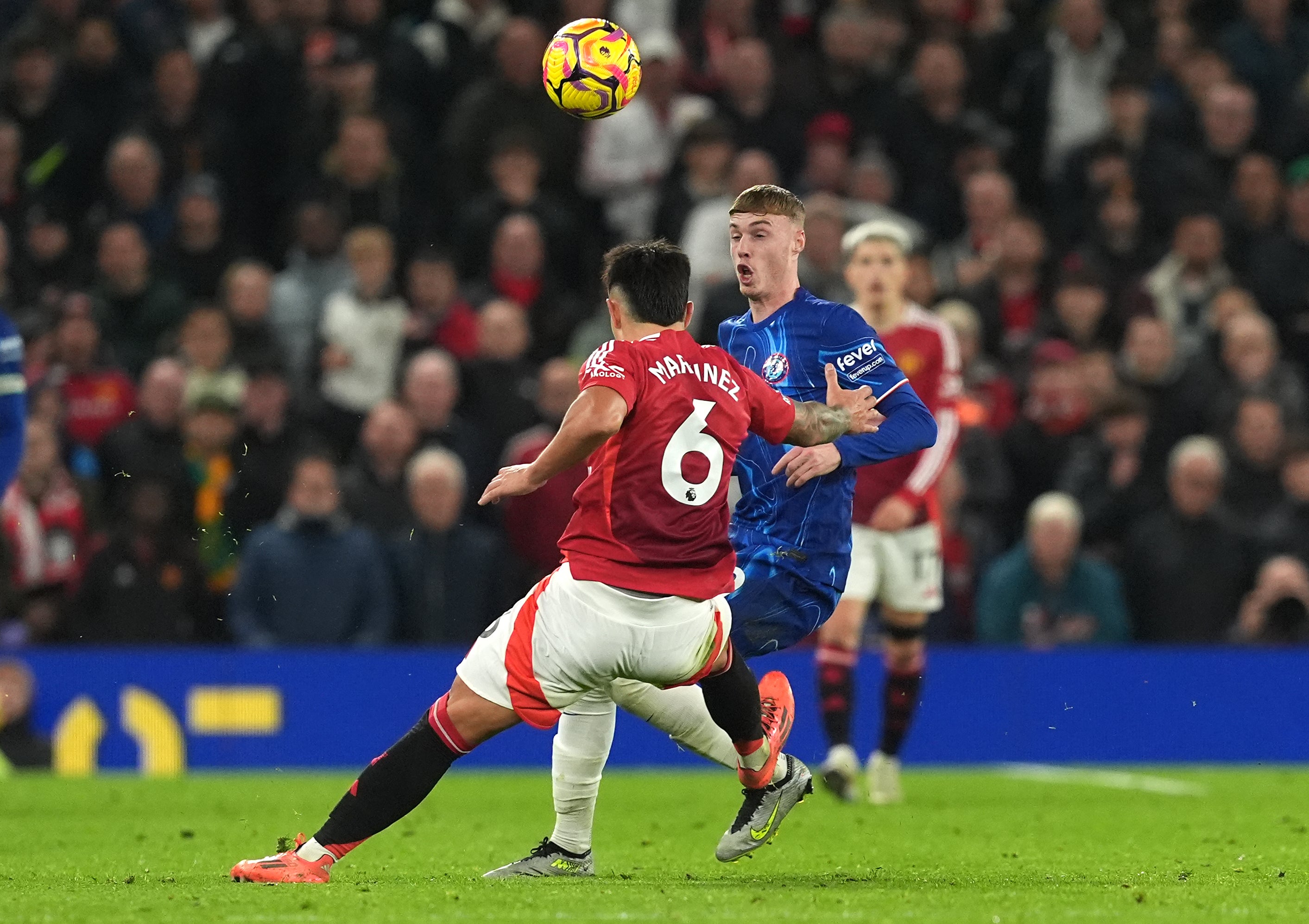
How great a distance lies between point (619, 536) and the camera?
6.39 metres

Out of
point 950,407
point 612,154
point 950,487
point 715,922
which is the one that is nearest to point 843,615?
point 950,407

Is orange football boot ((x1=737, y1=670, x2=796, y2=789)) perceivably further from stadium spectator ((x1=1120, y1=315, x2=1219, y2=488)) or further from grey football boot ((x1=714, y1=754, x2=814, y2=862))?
stadium spectator ((x1=1120, y1=315, x2=1219, y2=488))

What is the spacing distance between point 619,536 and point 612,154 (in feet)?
29.8

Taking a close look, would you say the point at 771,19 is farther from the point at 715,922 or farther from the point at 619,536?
the point at 715,922

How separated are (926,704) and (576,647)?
6.93m

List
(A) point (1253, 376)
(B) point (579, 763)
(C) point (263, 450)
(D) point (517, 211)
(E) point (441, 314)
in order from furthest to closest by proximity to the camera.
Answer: (D) point (517, 211)
(E) point (441, 314)
(A) point (1253, 376)
(C) point (263, 450)
(B) point (579, 763)

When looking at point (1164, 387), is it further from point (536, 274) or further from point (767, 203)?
point (767, 203)

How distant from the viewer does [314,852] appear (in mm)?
6434

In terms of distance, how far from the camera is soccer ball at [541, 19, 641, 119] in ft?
28.1

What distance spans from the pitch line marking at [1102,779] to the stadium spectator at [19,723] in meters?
5.60

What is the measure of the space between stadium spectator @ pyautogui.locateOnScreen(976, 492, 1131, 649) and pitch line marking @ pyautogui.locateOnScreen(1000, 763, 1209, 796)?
75 centimetres

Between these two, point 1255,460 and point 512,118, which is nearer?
point 1255,460

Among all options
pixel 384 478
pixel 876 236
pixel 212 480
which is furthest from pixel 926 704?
pixel 212 480

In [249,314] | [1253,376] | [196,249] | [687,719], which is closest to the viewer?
[687,719]
